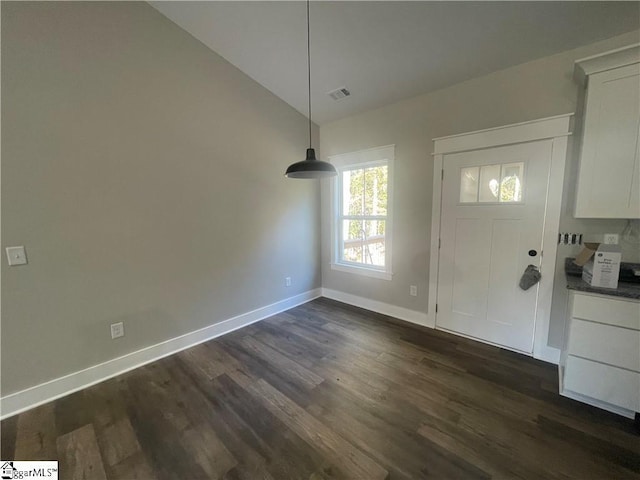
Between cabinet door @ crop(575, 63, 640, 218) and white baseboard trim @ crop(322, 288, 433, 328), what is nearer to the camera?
cabinet door @ crop(575, 63, 640, 218)

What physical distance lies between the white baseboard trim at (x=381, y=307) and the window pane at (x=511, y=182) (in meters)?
1.55

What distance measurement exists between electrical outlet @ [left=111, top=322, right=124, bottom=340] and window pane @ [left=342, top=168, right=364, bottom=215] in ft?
9.63

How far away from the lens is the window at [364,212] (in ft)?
10.8

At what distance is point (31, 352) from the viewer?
1.88 metres

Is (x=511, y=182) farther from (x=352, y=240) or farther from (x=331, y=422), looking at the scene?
(x=331, y=422)

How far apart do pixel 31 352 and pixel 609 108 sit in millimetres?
4511

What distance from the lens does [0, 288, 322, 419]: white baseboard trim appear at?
72.6 inches

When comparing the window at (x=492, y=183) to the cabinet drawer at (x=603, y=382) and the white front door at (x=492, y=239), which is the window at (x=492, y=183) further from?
the cabinet drawer at (x=603, y=382)

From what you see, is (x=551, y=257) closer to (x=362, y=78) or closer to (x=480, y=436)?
(x=480, y=436)

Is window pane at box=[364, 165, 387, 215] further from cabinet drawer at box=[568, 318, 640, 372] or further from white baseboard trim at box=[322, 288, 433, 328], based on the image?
cabinet drawer at box=[568, 318, 640, 372]

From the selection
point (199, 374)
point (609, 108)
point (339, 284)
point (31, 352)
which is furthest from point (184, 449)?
point (609, 108)

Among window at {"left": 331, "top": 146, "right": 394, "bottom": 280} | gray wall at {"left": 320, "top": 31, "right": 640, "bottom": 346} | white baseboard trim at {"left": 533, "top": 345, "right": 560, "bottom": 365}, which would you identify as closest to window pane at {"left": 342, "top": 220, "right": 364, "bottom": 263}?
window at {"left": 331, "top": 146, "right": 394, "bottom": 280}

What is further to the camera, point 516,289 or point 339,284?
point 339,284

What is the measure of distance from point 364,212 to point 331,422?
2.56m
